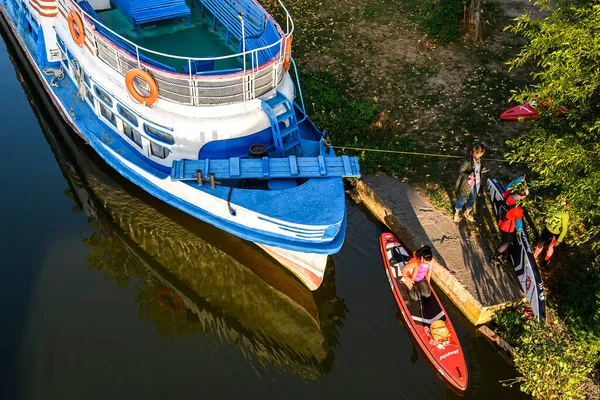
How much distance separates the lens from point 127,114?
1460cm

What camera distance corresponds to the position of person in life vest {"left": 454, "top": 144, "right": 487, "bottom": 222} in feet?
45.6

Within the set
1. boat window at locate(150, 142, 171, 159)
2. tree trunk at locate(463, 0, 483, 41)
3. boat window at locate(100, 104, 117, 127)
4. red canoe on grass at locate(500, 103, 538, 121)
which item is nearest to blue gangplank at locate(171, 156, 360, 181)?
boat window at locate(150, 142, 171, 159)

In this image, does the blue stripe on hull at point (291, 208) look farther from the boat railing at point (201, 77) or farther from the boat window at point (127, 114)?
the boat railing at point (201, 77)

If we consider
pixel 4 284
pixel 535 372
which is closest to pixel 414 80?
pixel 535 372

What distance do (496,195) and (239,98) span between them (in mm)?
7829

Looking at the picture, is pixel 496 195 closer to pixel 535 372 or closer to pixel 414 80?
pixel 535 372

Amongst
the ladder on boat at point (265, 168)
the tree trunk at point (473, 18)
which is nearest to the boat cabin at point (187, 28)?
the ladder on boat at point (265, 168)

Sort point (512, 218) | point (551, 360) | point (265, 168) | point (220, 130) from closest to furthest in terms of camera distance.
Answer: point (551, 360)
point (265, 168)
point (512, 218)
point (220, 130)

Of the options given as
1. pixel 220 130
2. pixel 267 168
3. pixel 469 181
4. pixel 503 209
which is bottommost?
pixel 503 209

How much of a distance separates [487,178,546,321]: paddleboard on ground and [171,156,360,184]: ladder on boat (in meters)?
4.68

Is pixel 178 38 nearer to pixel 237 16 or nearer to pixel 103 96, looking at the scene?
pixel 237 16

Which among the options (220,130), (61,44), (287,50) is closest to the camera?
(220,130)

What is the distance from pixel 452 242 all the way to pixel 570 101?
4594 millimetres

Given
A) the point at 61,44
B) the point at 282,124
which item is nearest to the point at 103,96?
the point at 61,44
